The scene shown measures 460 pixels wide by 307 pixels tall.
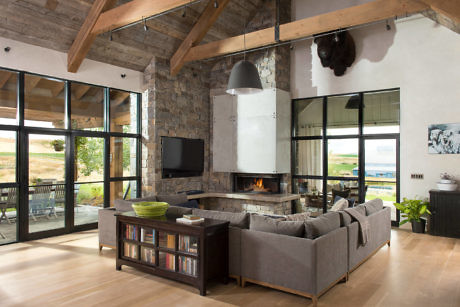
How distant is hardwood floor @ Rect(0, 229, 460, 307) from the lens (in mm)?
3615

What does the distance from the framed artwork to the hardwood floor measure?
2142 mm

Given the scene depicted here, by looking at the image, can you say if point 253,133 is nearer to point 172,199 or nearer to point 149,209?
point 172,199

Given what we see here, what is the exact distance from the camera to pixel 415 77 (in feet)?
23.1

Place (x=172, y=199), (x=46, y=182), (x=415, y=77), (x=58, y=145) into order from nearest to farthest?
(x=172, y=199) → (x=46, y=182) → (x=58, y=145) → (x=415, y=77)

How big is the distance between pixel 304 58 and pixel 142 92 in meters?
4.07

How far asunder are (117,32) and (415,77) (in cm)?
623

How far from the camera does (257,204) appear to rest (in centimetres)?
819

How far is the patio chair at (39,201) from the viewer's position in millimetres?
6297

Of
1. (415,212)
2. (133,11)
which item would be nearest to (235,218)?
(133,11)

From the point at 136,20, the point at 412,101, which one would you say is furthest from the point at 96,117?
the point at 412,101

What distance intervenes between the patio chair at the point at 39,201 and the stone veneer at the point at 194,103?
213 cm

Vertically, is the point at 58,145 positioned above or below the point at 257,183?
above

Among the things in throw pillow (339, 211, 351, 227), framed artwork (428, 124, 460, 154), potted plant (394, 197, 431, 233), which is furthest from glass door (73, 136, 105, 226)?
framed artwork (428, 124, 460, 154)

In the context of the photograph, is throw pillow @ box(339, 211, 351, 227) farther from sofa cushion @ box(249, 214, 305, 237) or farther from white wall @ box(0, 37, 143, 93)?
white wall @ box(0, 37, 143, 93)
